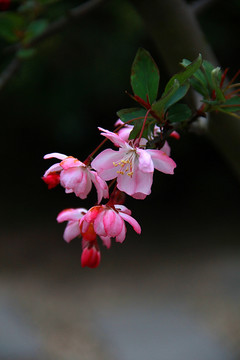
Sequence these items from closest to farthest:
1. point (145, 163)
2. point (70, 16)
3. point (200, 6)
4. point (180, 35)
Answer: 1. point (145, 163)
2. point (180, 35)
3. point (200, 6)
4. point (70, 16)

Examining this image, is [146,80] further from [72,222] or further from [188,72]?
[72,222]

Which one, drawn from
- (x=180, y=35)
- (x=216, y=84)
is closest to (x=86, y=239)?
(x=216, y=84)

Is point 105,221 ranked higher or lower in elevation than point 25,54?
lower

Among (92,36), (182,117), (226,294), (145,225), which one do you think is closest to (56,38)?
(92,36)

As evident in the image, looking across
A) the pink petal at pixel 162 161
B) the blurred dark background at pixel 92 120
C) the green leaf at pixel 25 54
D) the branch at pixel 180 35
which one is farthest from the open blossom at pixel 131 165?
the blurred dark background at pixel 92 120

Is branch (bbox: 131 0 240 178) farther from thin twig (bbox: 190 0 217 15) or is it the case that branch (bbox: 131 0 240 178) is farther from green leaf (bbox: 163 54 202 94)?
green leaf (bbox: 163 54 202 94)

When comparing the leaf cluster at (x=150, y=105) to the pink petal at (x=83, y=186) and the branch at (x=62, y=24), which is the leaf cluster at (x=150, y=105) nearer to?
the pink petal at (x=83, y=186)
